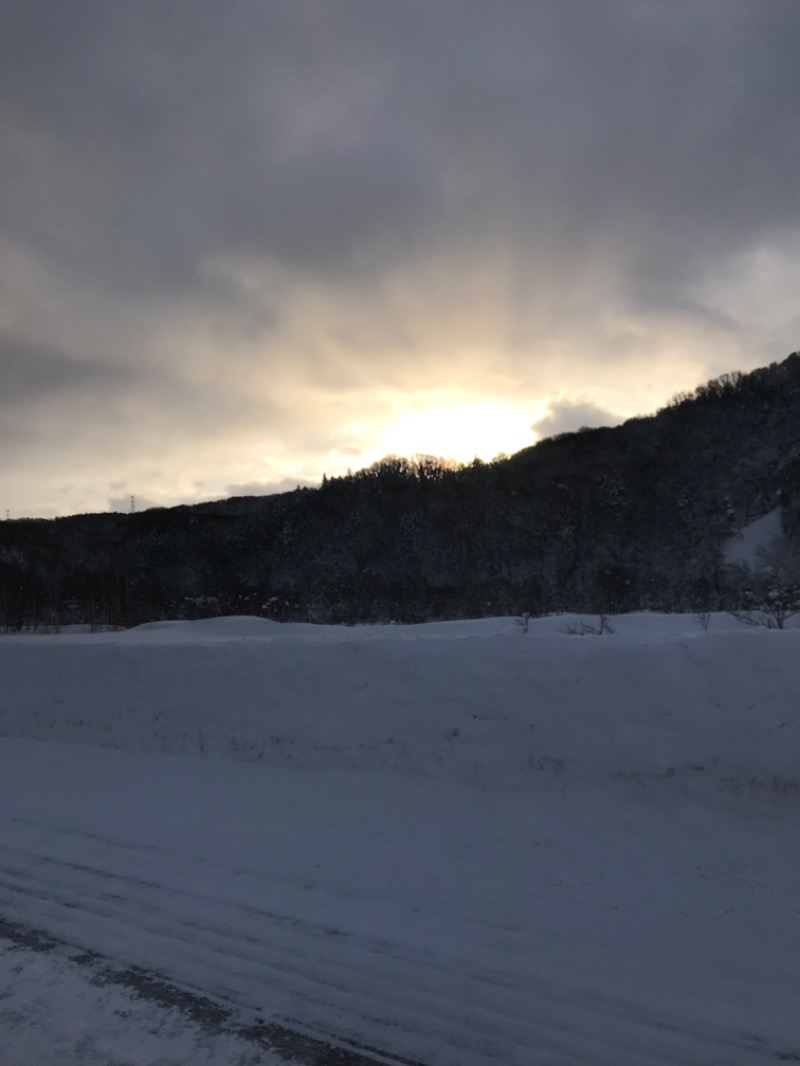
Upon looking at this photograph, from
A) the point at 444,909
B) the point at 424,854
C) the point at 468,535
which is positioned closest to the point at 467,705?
the point at 424,854

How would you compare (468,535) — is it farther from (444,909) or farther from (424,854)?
(444,909)

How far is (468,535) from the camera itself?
59.0 meters

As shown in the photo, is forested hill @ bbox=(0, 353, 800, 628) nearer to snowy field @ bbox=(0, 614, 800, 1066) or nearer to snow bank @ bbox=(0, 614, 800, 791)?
snow bank @ bbox=(0, 614, 800, 791)

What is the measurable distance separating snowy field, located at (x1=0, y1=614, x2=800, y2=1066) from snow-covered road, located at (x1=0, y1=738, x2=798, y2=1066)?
21 millimetres

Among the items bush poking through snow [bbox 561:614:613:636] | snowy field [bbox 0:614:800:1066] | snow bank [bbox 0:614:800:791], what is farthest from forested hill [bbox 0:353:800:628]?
snowy field [bbox 0:614:800:1066]

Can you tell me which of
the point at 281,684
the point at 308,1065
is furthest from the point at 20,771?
the point at 308,1065

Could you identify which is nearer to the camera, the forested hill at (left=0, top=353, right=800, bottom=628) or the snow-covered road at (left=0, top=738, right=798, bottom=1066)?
the snow-covered road at (left=0, top=738, right=798, bottom=1066)

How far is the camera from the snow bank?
6.52 m

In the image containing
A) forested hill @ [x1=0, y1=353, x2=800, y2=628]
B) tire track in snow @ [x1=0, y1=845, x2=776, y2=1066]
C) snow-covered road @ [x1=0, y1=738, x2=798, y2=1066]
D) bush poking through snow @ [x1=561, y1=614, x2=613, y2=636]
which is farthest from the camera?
forested hill @ [x1=0, y1=353, x2=800, y2=628]

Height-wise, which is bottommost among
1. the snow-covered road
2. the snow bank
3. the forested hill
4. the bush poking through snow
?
the snow-covered road

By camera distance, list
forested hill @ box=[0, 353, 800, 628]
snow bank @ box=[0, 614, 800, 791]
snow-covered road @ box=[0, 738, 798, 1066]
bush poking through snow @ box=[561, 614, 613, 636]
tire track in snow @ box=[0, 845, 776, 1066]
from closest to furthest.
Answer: tire track in snow @ box=[0, 845, 776, 1066], snow-covered road @ box=[0, 738, 798, 1066], snow bank @ box=[0, 614, 800, 791], bush poking through snow @ box=[561, 614, 613, 636], forested hill @ box=[0, 353, 800, 628]

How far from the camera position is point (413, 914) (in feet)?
16.3

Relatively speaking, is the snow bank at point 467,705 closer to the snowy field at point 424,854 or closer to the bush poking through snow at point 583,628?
the snowy field at point 424,854

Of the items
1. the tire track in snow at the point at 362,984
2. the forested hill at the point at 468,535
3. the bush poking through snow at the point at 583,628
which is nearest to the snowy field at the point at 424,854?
the tire track in snow at the point at 362,984
